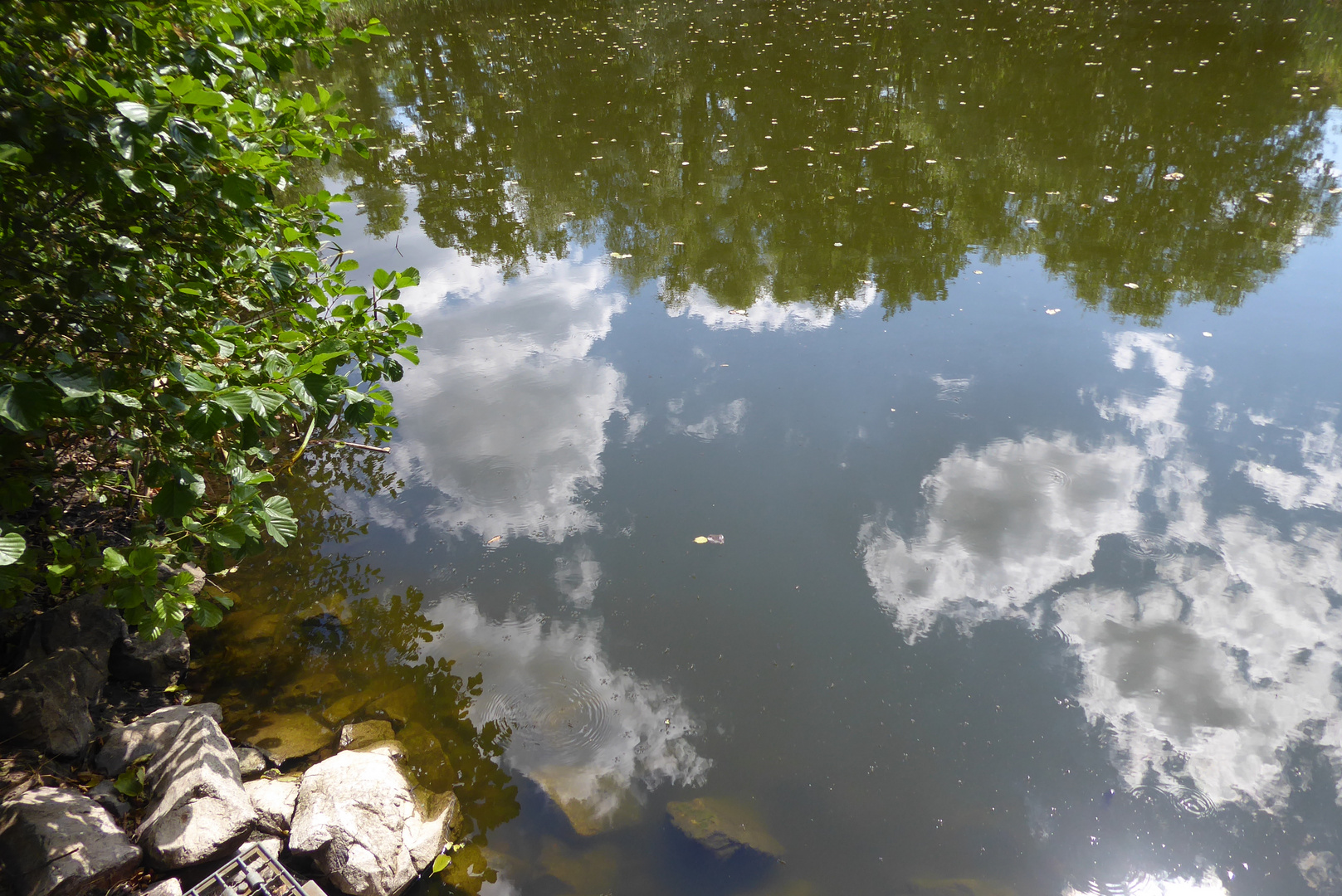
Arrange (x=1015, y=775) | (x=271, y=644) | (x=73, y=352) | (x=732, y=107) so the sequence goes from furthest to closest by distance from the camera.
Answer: (x=732, y=107) < (x=271, y=644) < (x=1015, y=775) < (x=73, y=352)

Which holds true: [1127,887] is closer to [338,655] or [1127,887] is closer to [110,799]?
[338,655]

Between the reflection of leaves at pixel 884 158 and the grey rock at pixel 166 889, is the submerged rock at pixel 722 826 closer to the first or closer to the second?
the grey rock at pixel 166 889

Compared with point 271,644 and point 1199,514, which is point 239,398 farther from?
point 1199,514

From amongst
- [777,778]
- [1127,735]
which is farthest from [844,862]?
[1127,735]

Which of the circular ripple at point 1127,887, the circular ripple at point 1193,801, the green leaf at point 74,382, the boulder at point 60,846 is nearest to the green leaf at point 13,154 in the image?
the green leaf at point 74,382

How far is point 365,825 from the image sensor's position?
125 inches

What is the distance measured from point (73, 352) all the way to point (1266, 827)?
16.5ft

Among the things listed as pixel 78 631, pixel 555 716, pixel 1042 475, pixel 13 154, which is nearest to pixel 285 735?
pixel 78 631

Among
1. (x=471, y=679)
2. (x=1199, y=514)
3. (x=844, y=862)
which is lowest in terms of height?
(x=844, y=862)

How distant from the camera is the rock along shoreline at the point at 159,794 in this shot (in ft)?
9.65

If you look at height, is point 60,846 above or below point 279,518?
below

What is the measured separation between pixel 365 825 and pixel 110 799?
116cm

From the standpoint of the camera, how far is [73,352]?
2.62 m

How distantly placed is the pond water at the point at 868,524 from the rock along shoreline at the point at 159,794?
0.31 m
